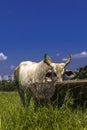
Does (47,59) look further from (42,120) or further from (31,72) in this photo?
(42,120)

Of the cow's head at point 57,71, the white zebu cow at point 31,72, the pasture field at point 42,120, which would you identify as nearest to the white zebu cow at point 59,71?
the cow's head at point 57,71

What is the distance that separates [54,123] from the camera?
20.6 feet

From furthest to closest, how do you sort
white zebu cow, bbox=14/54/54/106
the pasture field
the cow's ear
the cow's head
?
the cow's ear < white zebu cow, bbox=14/54/54/106 < the cow's head < the pasture field

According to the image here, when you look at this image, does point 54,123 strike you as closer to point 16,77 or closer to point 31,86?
point 31,86

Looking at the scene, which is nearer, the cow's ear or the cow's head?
the cow's head

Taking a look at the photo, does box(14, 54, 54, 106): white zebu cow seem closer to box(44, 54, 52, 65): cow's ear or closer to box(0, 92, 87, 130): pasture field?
box(44, 54, 52, 65): cow's ear

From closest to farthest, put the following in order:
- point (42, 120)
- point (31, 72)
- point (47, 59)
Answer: point (42, 120) → point (47, 59) → point (31, 72)

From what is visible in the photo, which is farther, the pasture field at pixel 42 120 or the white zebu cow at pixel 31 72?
the white zebu cow at pixel 31 72

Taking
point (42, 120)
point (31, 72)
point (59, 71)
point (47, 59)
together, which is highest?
point (47, 59)

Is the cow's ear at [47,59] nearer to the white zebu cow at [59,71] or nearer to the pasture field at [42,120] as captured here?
the white zebu cow at [59,71]

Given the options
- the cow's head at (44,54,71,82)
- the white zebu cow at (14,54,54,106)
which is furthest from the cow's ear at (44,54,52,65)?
the cow's head at (44,54,71,82)

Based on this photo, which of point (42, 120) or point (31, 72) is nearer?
point (42, 120)

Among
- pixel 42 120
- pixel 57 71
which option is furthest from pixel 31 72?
pixel 42 120

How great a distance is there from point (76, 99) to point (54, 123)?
1.62m
